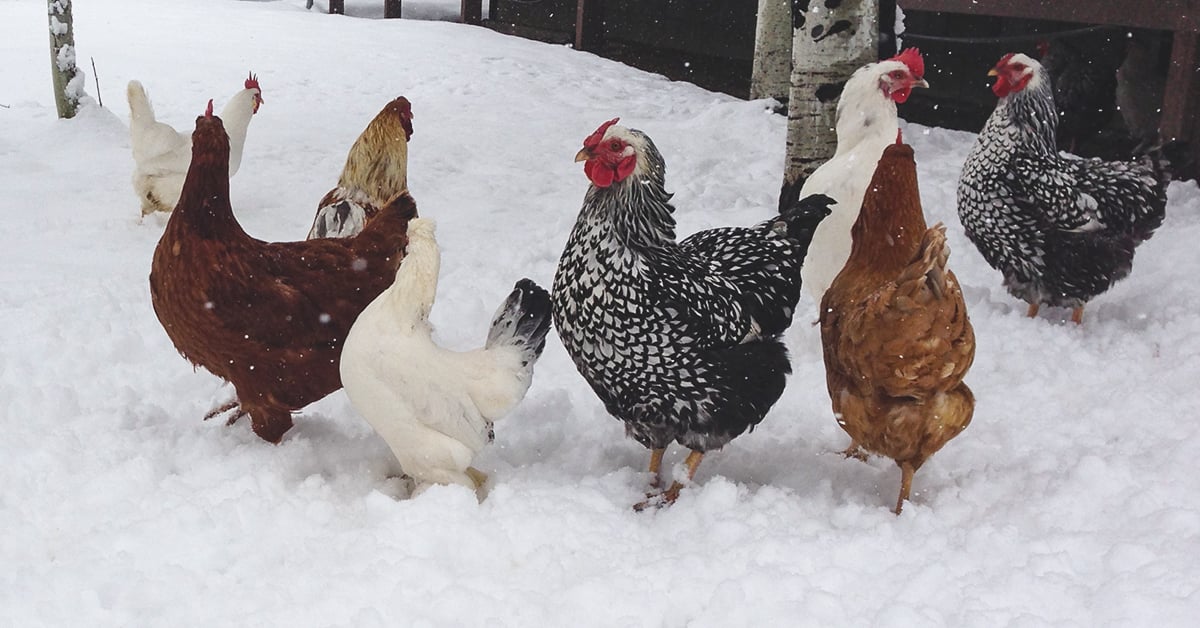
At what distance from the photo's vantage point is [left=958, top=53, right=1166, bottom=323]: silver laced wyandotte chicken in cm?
475

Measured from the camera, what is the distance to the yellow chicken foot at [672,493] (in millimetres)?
3307

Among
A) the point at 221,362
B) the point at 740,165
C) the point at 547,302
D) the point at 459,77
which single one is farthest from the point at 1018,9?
the point at 221,362

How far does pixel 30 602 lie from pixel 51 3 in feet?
22.4

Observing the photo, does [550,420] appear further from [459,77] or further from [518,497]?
[459,77]

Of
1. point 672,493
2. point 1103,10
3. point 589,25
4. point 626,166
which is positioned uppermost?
point 1103,10

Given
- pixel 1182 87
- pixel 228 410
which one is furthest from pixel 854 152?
pixel 1182 87

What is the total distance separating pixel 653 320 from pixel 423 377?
0.76 meters

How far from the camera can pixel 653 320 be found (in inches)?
125

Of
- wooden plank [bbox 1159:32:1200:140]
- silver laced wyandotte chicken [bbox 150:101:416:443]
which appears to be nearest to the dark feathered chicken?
wooden plank [bbox 1159:32:1200:140]

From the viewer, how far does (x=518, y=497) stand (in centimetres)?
314

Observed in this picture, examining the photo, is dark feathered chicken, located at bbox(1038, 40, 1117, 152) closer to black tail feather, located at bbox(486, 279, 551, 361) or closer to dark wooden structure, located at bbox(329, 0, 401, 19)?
black tail feather, located at bbox(486, 279, 551, 361)

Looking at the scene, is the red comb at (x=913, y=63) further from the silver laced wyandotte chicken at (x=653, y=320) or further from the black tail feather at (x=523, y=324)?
the black tail feather at (x=523, y=324)

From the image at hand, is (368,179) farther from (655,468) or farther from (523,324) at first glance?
(655,468)

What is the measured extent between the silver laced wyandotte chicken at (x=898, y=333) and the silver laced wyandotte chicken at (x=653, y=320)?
11.3 inches
